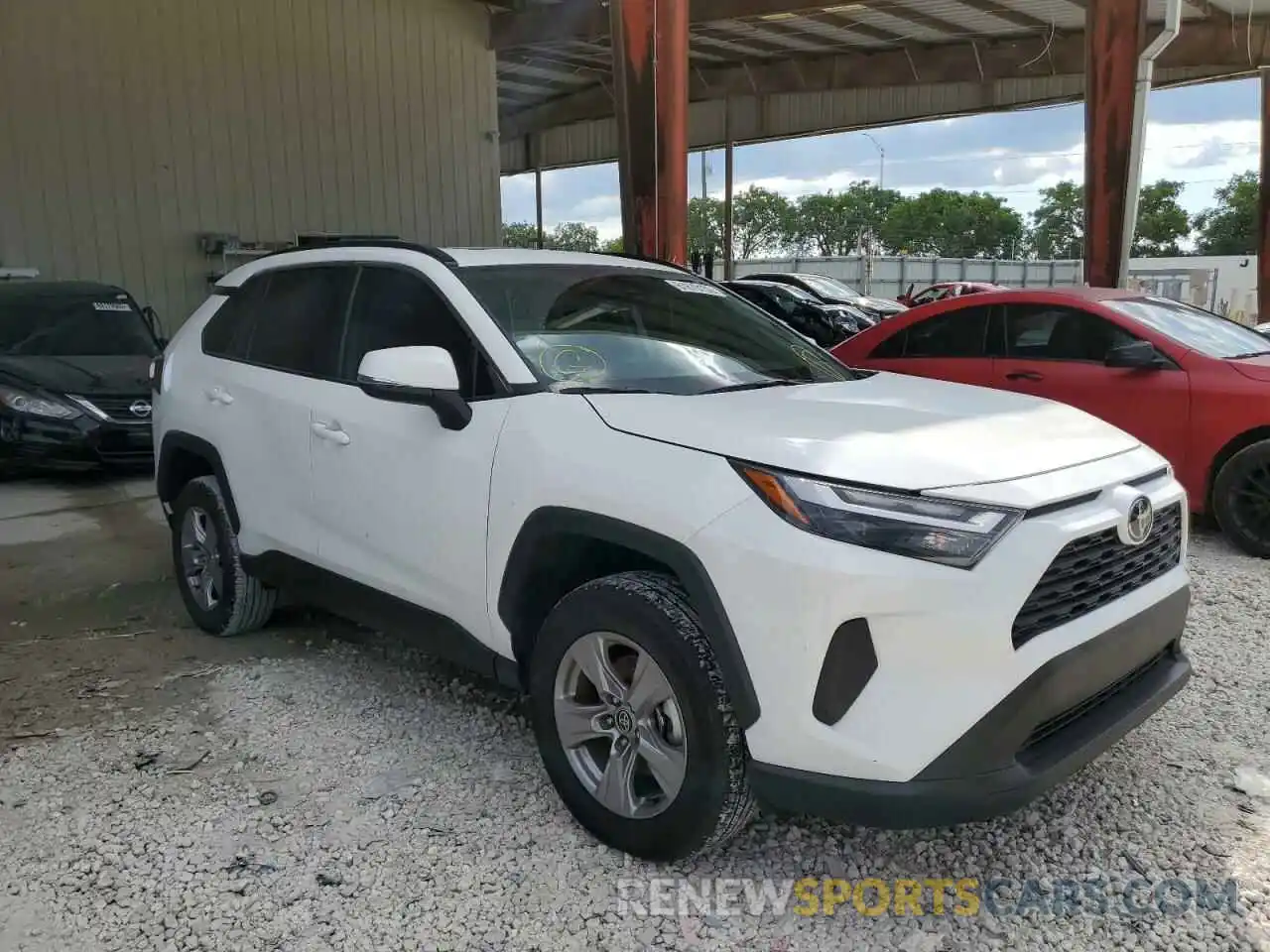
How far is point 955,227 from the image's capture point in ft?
228

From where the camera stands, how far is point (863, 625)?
2160 mm

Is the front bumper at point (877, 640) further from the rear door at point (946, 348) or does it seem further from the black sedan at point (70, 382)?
the black sedan at point (70, 382)

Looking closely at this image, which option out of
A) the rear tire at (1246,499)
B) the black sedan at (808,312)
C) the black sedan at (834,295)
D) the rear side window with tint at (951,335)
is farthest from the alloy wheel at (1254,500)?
the black sedan at (834,295)

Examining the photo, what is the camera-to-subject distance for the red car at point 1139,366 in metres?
5.51

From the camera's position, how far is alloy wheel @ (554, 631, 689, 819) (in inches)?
98.9

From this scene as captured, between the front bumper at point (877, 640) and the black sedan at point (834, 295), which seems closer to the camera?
the front bumper at point (877, 640)

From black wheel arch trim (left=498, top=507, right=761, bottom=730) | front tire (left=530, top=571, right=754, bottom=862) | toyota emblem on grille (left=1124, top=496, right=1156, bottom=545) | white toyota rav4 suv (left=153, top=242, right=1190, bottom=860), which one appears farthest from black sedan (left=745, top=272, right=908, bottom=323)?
front tire (left=530, top=571, right=754, bottom=862)

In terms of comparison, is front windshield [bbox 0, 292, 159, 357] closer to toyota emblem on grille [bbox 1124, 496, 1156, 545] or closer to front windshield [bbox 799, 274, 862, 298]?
toyota emblem on grille [bbox 1124, 496, 1156, 545]

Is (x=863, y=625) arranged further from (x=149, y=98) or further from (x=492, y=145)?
(x=492, y=145)

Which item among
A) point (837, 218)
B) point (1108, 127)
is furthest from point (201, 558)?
point (837, 218)

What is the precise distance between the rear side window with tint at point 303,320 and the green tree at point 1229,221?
61.1 m

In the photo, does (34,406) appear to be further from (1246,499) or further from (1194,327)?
(1246,499)

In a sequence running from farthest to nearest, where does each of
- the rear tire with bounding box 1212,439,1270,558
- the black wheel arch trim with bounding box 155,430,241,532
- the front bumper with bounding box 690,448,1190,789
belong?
the rear tire with bounding box 1212,439,1270,558 < the black wheel arch trim with bounding box 155,430,241,532 < the front bumper with bounding box 690,448,1190,789

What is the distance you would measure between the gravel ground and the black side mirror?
2503 millimetres
